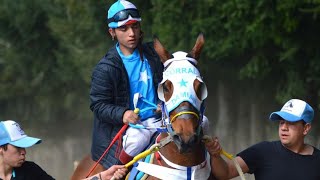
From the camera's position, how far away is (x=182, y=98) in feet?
18.1

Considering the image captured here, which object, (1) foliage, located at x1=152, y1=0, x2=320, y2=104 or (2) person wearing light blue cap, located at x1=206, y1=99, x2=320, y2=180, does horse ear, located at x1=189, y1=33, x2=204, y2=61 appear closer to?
(2) person wearing light blue cap, located at x1=206, y1=99, x2=320, y2=180

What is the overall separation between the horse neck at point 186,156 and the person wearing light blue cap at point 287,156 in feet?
0.80

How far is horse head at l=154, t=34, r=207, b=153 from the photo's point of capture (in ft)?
17.8

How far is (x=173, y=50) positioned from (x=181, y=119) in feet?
27.5

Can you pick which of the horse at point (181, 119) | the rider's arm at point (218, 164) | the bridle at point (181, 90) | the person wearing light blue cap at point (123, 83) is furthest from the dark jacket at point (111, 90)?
the rider's arm at point (218, 164)

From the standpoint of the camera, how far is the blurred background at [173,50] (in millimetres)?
12328

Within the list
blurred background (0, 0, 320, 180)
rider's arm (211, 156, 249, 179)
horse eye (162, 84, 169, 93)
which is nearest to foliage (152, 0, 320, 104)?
blurred background (0, 0, 320, 180)

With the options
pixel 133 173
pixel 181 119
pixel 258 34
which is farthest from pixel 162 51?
pixel 258 34

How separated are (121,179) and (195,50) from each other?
3.41ft

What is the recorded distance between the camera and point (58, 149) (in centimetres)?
1922

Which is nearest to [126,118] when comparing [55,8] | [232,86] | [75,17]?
[232,86]

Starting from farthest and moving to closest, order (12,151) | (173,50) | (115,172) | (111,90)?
(173,50)
(111,90)
(115,172)
(12,151)

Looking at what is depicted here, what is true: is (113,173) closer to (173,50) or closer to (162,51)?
Result: (162,51)

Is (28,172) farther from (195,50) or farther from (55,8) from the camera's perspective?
(55,8)
